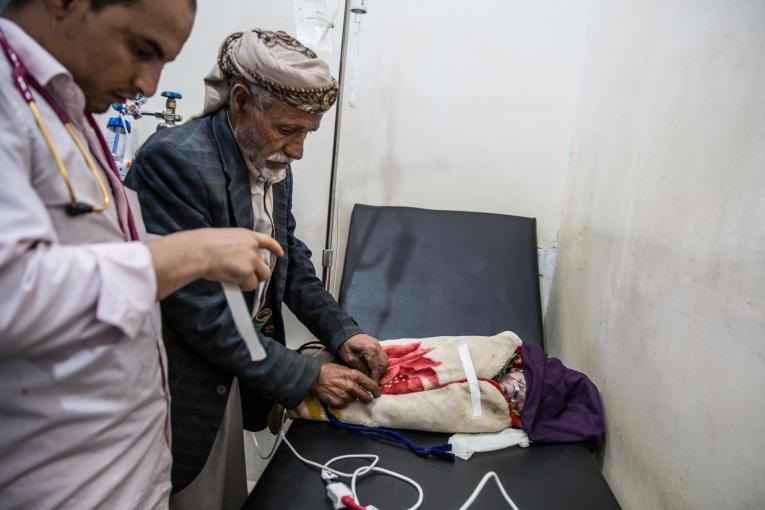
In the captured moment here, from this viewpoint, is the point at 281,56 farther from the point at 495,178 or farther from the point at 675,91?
the point at 495,178

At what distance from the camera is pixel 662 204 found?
1004 millimetres

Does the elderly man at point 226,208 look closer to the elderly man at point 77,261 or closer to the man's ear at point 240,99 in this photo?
the man's ear at point 240,99

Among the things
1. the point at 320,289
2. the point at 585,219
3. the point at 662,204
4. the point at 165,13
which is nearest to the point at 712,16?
the point at 662,204

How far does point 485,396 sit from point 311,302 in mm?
535

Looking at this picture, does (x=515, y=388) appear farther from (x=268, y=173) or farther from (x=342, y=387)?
(x=268, y=173)

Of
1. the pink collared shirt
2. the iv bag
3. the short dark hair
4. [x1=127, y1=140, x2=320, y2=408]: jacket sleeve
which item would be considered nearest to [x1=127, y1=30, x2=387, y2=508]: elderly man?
[x1=127, y1=140, x2=320, y2=408]: jacket sleeve

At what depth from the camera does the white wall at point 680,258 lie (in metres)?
0.72

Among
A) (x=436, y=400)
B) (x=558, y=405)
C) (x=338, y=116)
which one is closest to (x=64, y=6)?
(x=436, y=400)

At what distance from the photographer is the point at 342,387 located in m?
1.12

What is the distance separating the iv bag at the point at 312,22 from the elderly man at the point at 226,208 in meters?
0.51

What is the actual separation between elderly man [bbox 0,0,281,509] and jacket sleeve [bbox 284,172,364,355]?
0.68 meters

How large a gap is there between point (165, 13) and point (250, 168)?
0.51 metres

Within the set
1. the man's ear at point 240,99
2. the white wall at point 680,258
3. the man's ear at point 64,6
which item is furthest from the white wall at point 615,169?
the man's ear at point 64,6

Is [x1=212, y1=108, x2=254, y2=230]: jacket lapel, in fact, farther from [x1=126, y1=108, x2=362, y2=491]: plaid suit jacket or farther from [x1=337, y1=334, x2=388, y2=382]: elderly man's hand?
[x1=337, y1=334, x2=388, y2=382]: elderly man's hand
